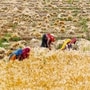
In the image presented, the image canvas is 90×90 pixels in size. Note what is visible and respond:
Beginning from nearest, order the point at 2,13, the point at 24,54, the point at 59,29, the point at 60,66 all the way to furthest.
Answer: the point at 60,66 → the point at 24,54 → the point at 59,29 → the point at 2,13

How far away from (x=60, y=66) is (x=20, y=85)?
2175 mm

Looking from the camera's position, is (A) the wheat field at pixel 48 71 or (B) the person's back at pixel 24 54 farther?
(B) the person's back at pixel 24 54

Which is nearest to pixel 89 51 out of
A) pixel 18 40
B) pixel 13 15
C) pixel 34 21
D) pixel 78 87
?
pixel 18 40

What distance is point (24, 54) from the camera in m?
12.9

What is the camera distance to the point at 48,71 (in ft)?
37.6

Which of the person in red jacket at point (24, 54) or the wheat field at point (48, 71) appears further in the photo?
the person in red jacket at point (24, 54)

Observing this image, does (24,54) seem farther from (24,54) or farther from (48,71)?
(48,71)

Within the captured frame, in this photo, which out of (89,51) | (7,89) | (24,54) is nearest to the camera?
(7,89)

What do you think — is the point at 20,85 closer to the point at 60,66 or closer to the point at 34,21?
the point at 60,66

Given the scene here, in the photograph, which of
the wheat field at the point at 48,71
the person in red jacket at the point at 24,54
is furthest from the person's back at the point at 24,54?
the wheat field at the point at 48,71

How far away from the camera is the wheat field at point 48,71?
10031 millimetres

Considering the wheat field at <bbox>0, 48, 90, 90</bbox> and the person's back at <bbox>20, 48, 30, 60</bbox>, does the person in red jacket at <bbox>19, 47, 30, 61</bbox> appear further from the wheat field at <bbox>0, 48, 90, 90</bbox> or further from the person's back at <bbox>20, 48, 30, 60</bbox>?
the wheat field at <bbox>0, 48, 90, 90</bbox>

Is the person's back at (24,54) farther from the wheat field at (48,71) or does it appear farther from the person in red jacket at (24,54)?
the wheat field at (48,71)

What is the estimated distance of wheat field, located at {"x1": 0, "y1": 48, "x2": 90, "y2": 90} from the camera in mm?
10031
